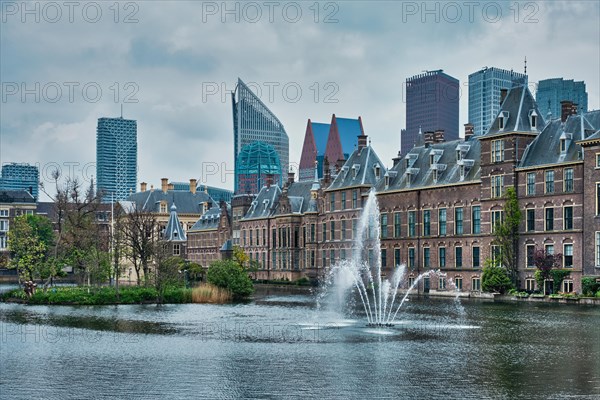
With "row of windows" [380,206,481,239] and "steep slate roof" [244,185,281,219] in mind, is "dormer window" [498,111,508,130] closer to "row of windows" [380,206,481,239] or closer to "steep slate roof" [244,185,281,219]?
"row of windows" [380,206,481,239]

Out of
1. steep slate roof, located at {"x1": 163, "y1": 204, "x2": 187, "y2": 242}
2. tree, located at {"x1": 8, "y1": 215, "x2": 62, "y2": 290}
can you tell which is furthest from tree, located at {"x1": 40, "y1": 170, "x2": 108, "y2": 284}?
steep slate roof, located at {"x1": 163, "y1": 204, "x2": 187, "y2": 242}

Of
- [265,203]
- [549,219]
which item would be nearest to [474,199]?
[549,219]

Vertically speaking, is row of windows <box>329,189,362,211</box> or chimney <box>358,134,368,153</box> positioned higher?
chimney <box>358,134,368,153</box>

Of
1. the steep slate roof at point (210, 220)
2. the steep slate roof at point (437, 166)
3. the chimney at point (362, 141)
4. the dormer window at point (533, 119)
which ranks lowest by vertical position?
the steep slate roof at point (210, 220)

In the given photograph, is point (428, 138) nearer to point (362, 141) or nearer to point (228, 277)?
point (362, 141)

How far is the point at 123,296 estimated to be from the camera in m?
61.2

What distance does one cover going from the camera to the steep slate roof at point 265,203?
11519cm

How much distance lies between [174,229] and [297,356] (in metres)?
106

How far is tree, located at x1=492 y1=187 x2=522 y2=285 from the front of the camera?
70.2 metres

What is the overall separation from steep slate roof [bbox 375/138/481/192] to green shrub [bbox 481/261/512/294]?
904 centimetres

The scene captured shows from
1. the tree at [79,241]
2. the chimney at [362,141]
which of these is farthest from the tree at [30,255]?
the chimney at [362,141]

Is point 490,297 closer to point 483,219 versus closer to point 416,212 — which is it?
point 483,219

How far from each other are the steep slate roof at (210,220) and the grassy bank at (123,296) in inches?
2687

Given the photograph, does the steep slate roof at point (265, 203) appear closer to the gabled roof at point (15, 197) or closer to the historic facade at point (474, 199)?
the historic facade at point (474, 199)
